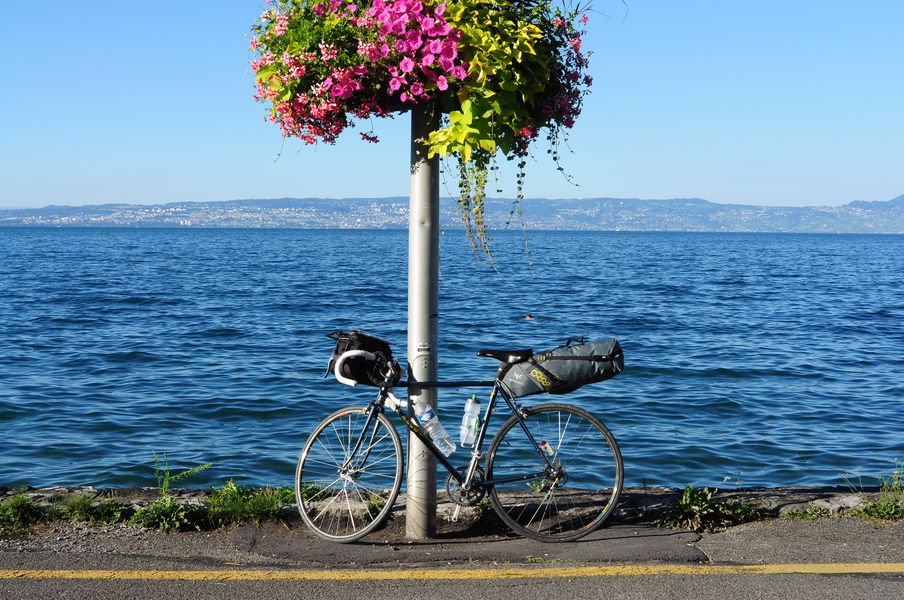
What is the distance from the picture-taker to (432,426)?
5.73 m

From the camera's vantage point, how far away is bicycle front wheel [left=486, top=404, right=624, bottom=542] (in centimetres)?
577

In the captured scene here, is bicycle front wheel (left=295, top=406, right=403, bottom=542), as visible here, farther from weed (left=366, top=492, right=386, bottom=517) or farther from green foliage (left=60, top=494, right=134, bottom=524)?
green foliage (left=60, top=494, right=134, bottom=524)

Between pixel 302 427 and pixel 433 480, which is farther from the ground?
pixel 433 480

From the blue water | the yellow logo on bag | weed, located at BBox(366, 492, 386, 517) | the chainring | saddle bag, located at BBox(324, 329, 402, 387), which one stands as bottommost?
the blue water

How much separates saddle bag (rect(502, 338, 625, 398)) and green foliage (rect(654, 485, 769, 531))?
1.23 meters

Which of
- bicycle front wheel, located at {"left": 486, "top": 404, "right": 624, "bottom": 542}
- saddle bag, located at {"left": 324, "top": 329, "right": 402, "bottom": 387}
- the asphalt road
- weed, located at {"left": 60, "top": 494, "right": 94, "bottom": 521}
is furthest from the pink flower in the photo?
weed, located at {"left": 60, "top": 494, "right": 94, "bottom": 521}

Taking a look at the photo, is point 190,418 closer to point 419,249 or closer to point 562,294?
point 419,249

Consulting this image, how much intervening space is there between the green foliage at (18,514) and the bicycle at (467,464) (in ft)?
Result: 6.06

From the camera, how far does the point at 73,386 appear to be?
1553 cm

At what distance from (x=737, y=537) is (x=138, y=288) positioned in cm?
3698

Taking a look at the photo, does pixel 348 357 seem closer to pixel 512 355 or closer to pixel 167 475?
pixel 512 355

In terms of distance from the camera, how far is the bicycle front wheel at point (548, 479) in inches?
227

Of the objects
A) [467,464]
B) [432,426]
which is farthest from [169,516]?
[467,464]

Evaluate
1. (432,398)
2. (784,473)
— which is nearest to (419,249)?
(432,398)
